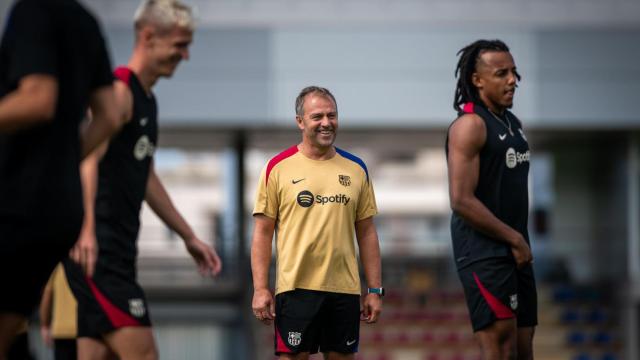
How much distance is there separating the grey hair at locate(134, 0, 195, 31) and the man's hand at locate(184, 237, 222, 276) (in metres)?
0.92

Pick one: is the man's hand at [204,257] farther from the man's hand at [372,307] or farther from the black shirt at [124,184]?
the man's hand at [372,307]

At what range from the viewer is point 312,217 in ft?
14.3

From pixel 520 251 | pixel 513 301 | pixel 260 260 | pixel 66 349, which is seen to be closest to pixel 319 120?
pixel 260 260

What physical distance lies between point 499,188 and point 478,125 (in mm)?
291

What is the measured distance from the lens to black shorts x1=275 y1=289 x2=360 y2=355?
170 inches

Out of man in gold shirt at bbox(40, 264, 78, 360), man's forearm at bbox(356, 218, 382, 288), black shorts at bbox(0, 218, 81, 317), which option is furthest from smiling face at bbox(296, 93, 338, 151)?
black shorts at bbox(0, 218, 81, 317)

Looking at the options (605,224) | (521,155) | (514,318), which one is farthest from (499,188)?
(605,224)

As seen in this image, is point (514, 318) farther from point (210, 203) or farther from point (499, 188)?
point (210, 203)

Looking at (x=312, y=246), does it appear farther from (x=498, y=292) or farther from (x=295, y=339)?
(x=498, y=292)

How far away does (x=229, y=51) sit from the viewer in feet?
57.6

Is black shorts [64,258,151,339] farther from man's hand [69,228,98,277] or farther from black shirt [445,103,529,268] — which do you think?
black shirt [445,103,529,268]

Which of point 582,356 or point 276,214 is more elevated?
point 276,214

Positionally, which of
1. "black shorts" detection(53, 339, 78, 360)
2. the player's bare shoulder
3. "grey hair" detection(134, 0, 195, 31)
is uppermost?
"grey hair" detection(134, 0, 195, 31)

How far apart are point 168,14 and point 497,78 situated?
145 cm
